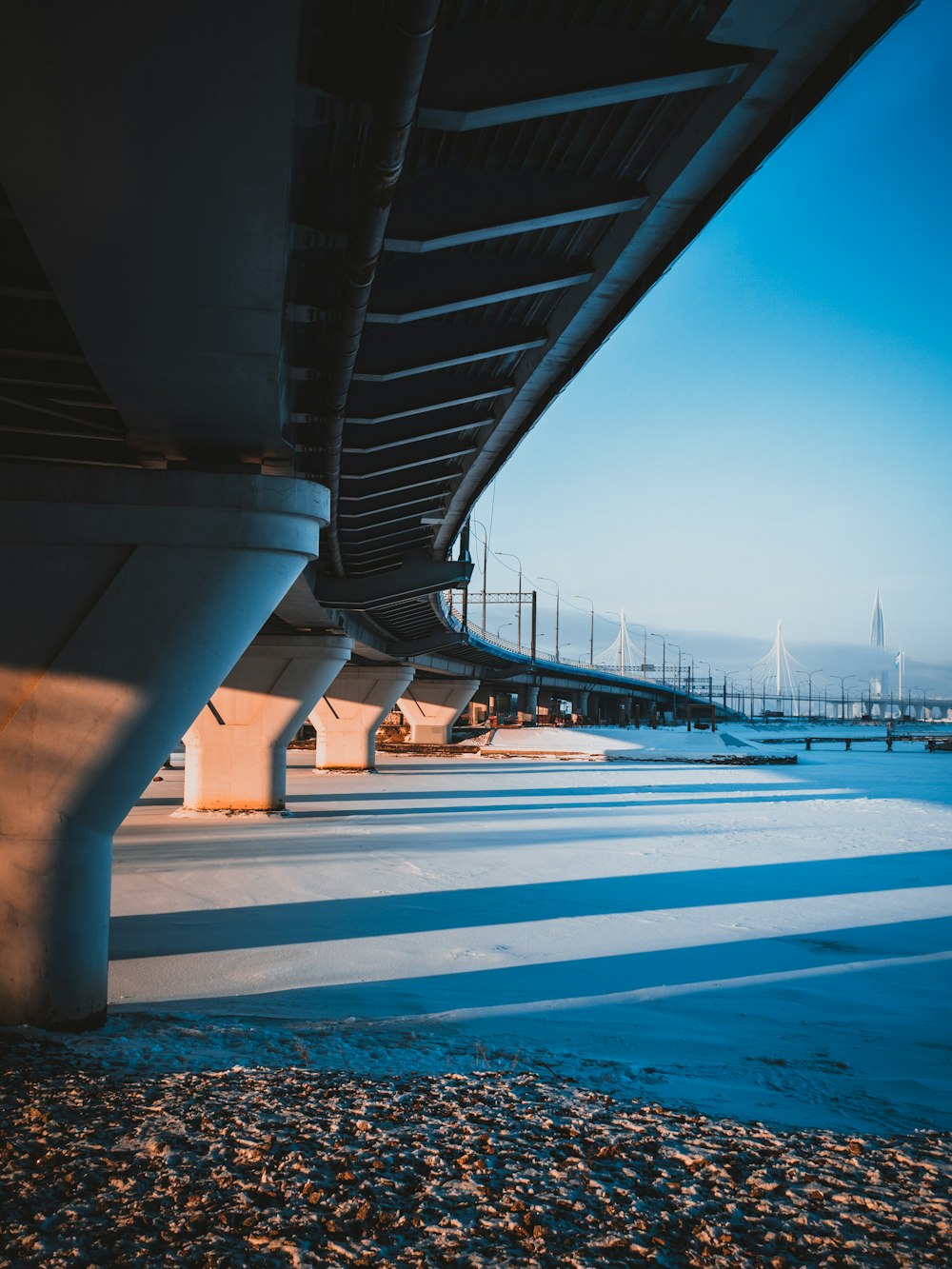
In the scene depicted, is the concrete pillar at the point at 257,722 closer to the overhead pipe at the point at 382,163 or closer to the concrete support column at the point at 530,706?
the overhead pipe at the point at 382,163

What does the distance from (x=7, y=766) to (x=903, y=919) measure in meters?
11.7

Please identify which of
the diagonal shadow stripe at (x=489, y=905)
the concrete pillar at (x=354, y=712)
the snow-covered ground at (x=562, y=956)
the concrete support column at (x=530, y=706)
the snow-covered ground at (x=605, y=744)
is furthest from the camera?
the concrete support column at (x=530, y=706)

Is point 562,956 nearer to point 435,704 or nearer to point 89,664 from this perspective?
point 89,664

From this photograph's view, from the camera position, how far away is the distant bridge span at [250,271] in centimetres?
439

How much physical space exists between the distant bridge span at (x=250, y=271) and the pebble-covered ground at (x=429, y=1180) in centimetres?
275

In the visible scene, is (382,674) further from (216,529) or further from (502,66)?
(502,66)

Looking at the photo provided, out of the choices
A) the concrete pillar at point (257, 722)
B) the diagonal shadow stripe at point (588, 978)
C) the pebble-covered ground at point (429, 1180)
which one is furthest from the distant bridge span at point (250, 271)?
the concrete pillar at point (257, 722)

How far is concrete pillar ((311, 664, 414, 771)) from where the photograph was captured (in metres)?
50.9

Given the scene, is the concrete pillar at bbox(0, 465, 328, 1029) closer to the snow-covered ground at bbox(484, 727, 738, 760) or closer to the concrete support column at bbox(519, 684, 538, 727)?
the snow-covered ground at bbox(484, 727, 738, 760)

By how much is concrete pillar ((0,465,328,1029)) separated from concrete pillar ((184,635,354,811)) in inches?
718

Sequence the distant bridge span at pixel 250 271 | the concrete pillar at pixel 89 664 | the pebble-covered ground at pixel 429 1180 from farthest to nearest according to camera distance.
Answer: the concrete pillar at pixel 89 664 < the pebble-covered ground at pixel 429 1180 < the distant bridge span at pixel 250 271

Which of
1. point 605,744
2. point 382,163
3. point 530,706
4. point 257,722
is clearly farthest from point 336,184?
point 530,706

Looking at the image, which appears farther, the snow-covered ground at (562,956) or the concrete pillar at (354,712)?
the concrete pillar at (354,712)

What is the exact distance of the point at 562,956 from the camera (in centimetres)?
1116
